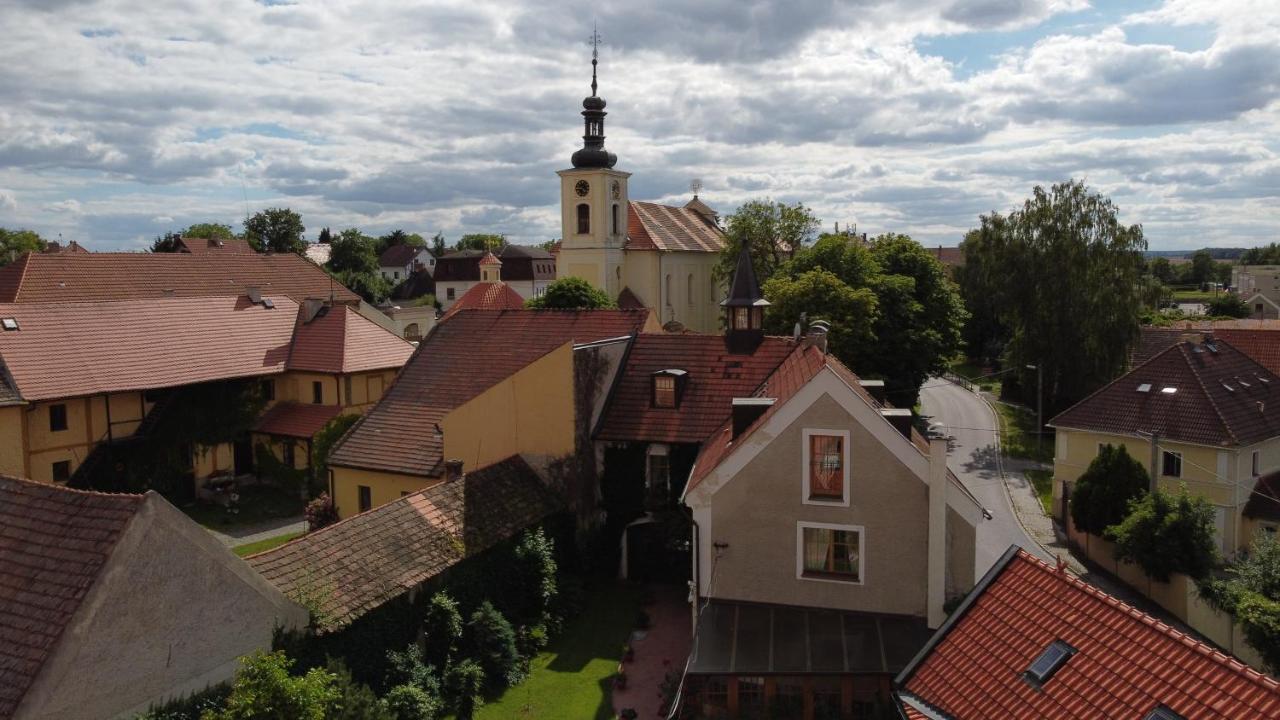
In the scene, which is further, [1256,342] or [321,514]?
[1256,342]

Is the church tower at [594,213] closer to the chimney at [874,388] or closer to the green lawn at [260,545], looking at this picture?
the green lawn at [260,545]

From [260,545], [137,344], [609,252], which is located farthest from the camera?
[609,252]

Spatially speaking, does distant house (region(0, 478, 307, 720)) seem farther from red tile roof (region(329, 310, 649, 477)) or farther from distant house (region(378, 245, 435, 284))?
distant house (region(378, 245, 435, 284))

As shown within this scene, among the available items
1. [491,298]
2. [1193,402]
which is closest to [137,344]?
[491,298]

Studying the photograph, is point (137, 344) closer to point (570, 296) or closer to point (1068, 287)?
point (570, 296)

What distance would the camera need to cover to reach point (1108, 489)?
101 ft

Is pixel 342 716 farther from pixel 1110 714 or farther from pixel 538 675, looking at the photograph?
pixel 1110 714

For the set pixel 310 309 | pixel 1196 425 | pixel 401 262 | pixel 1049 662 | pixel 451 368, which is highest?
pixel 401 262

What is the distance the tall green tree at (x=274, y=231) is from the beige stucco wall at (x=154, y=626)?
110137 mm

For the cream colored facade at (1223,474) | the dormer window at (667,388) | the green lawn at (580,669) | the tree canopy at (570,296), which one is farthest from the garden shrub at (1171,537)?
the tree canopy at (570,296)

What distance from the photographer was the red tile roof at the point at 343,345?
39.6 metres

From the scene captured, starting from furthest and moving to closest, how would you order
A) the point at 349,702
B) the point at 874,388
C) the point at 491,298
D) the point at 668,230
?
the point at 668,230 < the point at 491,298 < the point at 874,388 < the point at 349,702

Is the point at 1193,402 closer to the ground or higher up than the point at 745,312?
closer to the ground

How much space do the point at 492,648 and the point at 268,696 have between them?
7.34m
